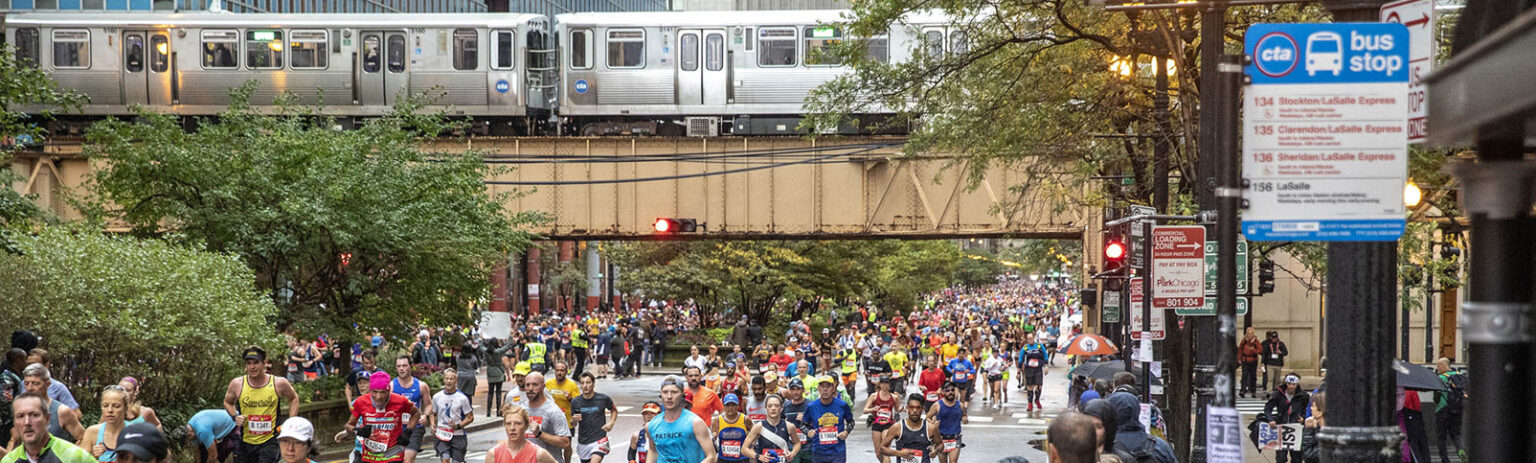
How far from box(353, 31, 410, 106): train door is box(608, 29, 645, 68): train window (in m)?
4.39

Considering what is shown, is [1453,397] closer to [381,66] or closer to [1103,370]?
[1103,370]

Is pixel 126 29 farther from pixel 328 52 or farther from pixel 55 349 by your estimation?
pixel 55 349

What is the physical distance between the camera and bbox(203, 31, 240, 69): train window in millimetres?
33188

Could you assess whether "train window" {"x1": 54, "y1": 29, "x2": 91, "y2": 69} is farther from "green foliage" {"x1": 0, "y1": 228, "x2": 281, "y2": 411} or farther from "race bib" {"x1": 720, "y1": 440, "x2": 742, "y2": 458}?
"race bib" {"x1": 720, "y1": 440, "x2": 742, "y2": 458}

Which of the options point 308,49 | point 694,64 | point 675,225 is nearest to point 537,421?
Answer: point 675,225

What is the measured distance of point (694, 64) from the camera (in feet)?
107

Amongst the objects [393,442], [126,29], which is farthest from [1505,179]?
[126,29]

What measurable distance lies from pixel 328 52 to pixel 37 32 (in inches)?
253

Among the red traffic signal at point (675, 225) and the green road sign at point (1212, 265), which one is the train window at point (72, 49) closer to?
the red traffic signal at point (675, 225)

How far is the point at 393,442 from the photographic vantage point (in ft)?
48.7

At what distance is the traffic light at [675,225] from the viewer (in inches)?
1261

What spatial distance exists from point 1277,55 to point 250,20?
1206 inches

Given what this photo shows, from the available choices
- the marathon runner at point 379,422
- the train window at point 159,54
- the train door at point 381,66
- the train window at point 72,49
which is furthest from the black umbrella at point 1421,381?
the train window at point 72,49

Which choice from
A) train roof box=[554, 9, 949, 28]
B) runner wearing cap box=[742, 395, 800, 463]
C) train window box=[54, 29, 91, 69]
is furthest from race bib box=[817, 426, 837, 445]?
train window box=[54, 29, 91, 69]
